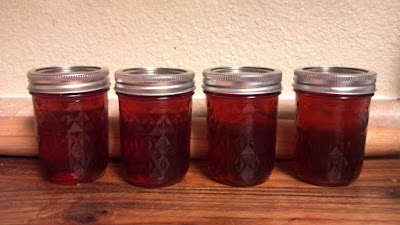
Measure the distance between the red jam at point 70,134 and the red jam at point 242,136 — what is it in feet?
0.83

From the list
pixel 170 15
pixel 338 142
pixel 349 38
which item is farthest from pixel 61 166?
pixel 349 38

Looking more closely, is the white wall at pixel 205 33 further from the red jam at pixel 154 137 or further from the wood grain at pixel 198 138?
the red jam at pixel 154 137

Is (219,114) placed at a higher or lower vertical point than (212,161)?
higher

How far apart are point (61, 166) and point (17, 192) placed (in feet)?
0.32

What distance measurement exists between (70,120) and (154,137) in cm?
18

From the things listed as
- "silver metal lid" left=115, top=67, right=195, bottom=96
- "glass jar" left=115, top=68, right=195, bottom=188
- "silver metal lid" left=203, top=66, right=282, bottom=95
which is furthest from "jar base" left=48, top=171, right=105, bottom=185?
"silver metal lid" left=203, top=66, right=282, bottom=95

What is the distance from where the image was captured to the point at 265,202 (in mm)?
760

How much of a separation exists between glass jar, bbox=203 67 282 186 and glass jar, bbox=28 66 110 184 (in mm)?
243

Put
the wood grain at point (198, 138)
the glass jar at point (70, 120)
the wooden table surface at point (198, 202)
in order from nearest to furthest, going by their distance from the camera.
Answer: the wooden table surface at point (198, 202) < the glass jar at point (70, 120) < the wood grain at point (198, 138)

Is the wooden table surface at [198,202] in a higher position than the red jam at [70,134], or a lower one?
lower

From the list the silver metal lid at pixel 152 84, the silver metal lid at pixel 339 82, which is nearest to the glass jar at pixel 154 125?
the silver metal lid at pixel 152 84

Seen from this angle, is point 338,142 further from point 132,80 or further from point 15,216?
point 15,216

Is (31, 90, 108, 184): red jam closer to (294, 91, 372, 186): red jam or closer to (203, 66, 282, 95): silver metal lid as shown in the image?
(203, 66, 282, 95): silver metal lid

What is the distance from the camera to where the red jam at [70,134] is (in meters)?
0.81
